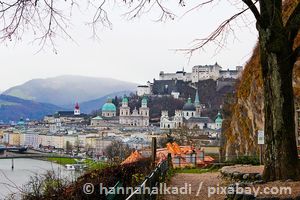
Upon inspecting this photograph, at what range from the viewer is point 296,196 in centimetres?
807

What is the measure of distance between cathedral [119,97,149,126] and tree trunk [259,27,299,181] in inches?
6674

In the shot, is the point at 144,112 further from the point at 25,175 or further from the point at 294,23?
the point at 294,23

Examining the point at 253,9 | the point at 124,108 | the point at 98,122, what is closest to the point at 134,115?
the point at 124,108

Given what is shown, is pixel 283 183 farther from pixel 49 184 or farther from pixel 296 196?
pixel 49 184

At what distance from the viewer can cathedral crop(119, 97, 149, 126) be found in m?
183

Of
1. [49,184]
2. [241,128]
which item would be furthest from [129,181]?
[241,128]

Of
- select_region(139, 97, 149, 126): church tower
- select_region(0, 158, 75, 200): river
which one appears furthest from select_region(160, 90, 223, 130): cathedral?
select_region(0, 158, 75, 200): river

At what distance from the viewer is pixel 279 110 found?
34.7 feet

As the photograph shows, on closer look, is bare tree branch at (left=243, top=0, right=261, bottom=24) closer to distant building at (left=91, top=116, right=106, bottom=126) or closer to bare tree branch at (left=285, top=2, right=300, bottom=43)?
bare tree branch at (left=285, top=2, right=300, bottom=43)

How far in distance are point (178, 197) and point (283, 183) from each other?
255 centimetres

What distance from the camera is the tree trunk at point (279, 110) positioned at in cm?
1047

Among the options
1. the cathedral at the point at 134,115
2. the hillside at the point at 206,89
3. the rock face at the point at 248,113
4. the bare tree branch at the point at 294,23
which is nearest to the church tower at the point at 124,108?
the cathedral at the point at 134,115

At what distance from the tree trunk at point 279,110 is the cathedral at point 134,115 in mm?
169528

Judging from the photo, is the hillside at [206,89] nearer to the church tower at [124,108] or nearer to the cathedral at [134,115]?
the cathedral at [134,115]
